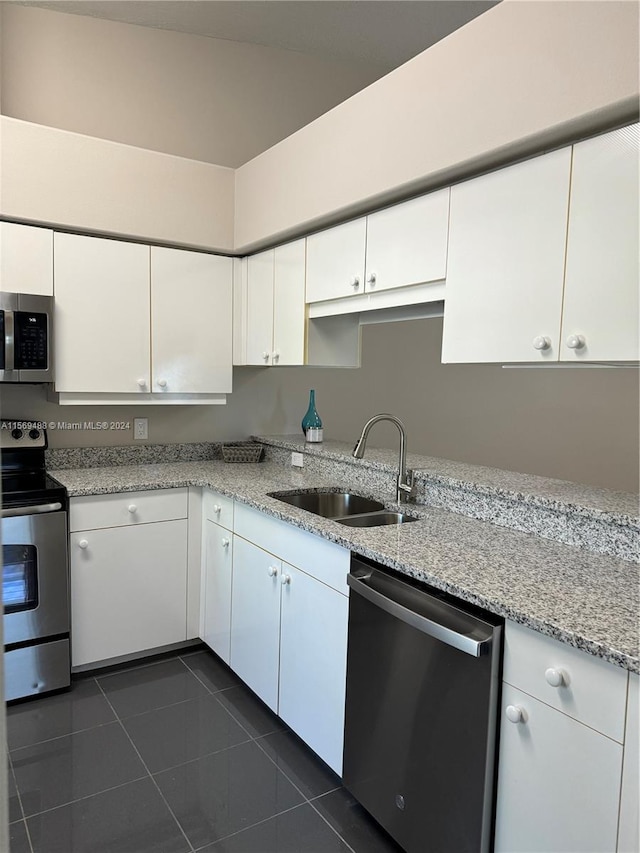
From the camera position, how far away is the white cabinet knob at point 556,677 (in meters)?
1.27

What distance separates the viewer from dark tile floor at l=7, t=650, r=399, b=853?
180cm

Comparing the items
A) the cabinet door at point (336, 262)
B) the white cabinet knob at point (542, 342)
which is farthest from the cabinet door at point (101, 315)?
the white cabinet knob at point (542, 342)

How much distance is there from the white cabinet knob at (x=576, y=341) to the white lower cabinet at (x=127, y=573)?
193 cm

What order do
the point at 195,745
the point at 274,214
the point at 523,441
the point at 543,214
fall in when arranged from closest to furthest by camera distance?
the point at 543,214
the point at 195,745
the point at 274,214
the point at 523,441

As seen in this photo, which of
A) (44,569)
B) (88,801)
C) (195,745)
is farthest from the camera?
(44,569)

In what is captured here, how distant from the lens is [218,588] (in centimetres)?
279

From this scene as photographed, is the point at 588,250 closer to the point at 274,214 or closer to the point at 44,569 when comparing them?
the point at 274,214

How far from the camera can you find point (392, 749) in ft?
5.57

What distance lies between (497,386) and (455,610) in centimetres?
326

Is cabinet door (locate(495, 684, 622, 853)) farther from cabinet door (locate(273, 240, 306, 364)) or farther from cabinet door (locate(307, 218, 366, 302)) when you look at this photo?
cabinet door (locate(273, 240, 306, 364))

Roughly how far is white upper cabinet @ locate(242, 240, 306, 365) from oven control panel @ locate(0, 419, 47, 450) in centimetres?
108

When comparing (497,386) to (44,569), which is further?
(497,386)

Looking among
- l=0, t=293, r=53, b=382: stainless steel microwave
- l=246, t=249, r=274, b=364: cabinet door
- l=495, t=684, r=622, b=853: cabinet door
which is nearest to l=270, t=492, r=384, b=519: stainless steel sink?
l=246, t=249, r=274, b=364: cabinet door

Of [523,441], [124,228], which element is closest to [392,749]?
[124,228]
